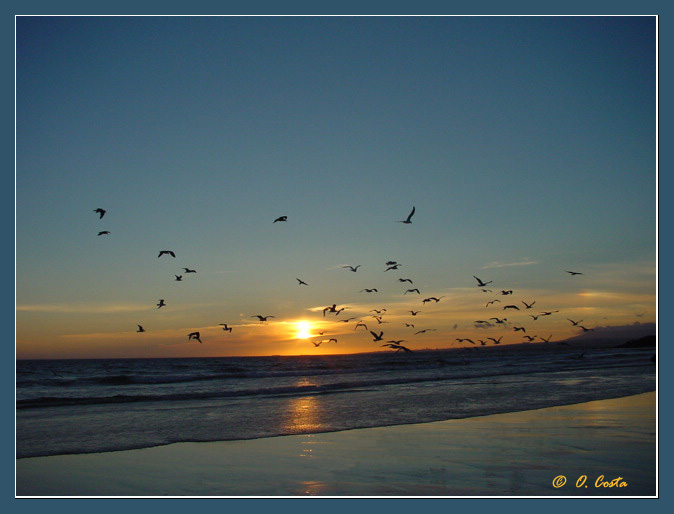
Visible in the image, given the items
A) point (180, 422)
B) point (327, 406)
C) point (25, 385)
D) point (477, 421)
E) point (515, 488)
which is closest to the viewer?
point (515, 488)

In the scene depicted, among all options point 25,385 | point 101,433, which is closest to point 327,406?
point 101,433

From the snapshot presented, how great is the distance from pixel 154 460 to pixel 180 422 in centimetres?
523

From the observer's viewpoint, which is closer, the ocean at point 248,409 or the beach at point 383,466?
the beach at point 383,466

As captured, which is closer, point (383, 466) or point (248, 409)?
point (383, 466)

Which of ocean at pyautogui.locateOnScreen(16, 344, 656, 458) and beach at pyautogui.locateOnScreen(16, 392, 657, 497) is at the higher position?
beach at pyautogui.locateOnScreen(16, 392, 657, 497)

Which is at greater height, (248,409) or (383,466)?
(383,466)

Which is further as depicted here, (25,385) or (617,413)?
(25,385)

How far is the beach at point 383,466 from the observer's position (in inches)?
346

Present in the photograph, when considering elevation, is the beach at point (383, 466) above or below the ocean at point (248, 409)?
above

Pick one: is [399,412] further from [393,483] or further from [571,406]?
[393,483]

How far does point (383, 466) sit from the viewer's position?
994cm

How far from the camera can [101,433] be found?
13969mm

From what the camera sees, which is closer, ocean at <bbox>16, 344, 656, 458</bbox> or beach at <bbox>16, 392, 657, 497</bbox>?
beach at <bbox>16, 392, 657, 497</bbox>

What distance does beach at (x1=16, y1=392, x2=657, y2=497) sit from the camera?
880 cm
